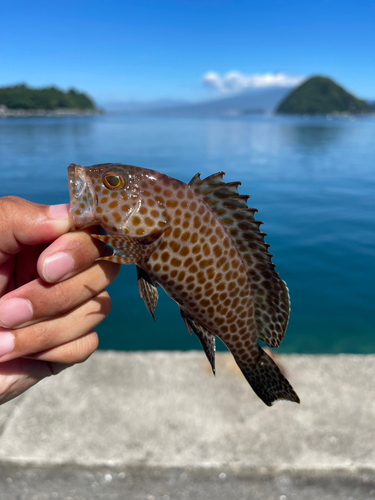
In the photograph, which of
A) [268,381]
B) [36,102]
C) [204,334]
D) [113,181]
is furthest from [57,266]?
[36,102]

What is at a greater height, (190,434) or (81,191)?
(81,191)

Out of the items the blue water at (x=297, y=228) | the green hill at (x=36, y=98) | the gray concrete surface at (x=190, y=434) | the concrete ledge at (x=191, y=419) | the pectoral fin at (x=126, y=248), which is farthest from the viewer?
the green hill at (x=36, y=98)

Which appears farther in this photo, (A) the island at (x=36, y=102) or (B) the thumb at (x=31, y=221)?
(A) the island at (x=36, y=102)

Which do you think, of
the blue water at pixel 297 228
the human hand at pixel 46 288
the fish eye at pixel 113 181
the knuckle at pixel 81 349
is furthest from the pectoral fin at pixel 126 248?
the blue water at pixel 297 228

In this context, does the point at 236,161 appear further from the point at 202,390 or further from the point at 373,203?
the point at 202,390

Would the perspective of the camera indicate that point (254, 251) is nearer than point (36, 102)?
Yes

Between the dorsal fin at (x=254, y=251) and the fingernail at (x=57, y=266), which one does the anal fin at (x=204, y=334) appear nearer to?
the dorsal fin at (x=254, y=251)

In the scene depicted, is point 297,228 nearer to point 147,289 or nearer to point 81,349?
point 81,349

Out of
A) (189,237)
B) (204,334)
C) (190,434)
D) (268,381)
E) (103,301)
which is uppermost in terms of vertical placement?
(189,237)
